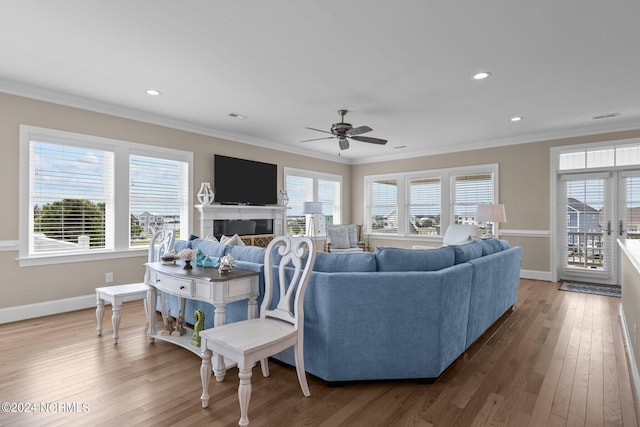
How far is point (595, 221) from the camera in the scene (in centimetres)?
569

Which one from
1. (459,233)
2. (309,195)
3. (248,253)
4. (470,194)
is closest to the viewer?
(248,253)

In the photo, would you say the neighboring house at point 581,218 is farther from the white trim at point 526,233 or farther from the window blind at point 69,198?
the window blind at point 69,198

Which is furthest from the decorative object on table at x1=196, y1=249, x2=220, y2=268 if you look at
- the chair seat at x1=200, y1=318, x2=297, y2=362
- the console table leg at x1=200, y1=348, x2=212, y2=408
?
the console table leg at x1=200, y1=348, x2=212, y2=408

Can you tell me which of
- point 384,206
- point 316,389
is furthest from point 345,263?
point 384,206

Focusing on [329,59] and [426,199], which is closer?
[329,59]

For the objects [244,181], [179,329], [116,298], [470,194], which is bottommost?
[179,329]

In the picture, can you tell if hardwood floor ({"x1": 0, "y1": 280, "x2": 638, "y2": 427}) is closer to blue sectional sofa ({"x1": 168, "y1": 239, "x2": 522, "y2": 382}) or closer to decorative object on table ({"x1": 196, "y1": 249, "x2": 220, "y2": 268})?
blue sectional sofa ({"x1": 168, "y1": 239, "x2": 522, "y2": 382})

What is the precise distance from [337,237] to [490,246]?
3870mm

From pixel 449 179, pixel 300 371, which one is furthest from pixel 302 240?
pixel 449 179

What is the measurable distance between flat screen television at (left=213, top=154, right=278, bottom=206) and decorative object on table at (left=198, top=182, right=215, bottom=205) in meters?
0.23

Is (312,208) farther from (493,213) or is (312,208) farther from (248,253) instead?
(248,253)

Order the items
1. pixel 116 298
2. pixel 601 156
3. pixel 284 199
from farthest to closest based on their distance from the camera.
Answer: pixel 284 199, pixel 601 156, pixel 116 298

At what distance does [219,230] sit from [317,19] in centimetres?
401

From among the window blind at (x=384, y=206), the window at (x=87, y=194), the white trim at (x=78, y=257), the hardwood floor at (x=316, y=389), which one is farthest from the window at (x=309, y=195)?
the hardwood floor at (x=316, y=389)
